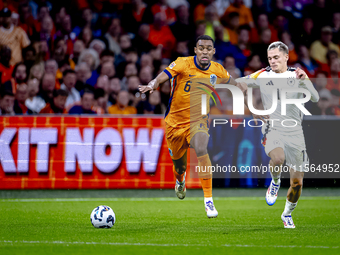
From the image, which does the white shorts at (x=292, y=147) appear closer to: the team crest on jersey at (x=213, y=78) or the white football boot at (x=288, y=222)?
the white football boot at (x=288, y=222)

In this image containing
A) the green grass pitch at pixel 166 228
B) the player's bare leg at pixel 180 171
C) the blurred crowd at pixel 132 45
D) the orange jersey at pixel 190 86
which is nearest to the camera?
the green grass pitch at pixel 166 228

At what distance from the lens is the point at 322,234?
6.91 meters

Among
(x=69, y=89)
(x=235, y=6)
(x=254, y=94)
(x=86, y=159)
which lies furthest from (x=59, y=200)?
(x=235, y=6)

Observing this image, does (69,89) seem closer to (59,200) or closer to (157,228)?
(59,200)

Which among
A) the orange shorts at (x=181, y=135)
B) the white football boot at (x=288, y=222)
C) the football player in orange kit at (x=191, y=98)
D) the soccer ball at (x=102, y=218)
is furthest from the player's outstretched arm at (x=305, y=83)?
the soccer ball at (x=102, y=218)

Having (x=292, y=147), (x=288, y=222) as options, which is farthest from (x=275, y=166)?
(x=288, y=222)

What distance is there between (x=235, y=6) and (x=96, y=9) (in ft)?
11.7

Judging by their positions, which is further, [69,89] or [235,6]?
[235,6]

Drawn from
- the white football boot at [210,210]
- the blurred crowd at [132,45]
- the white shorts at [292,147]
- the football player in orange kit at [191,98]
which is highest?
the blurred crowd at [132,45]

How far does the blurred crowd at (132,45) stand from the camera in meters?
11.9

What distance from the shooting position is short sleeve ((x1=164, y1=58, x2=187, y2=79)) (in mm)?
8013

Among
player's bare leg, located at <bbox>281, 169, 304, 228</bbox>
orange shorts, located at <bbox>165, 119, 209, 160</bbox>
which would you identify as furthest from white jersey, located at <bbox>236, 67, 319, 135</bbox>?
orange shorts, located at <bbox>165, 119, 209, 160</bbox>

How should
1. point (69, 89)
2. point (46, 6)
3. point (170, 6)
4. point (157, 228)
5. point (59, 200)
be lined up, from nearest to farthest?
point (157, 228) < point (59, 200) < point (69, 89) < point (46, 6) < point (170, 6)

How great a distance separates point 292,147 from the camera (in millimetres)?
7523
